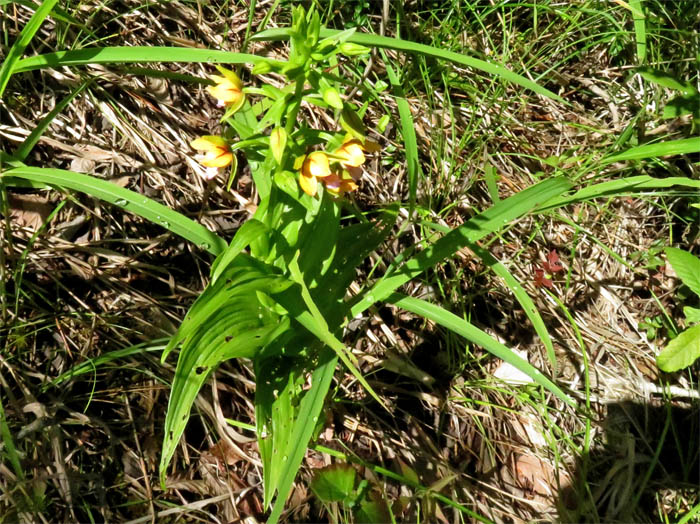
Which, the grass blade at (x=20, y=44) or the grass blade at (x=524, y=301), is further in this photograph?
the grass blade at (x=524, y=301)

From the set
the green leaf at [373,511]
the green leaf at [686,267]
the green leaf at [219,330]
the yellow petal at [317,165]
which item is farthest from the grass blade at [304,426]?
the green leaf at [686,267]

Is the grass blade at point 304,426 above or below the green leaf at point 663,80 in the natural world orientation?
below

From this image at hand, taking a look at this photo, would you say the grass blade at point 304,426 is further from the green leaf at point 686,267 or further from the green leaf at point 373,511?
the green leaf at point 686,267

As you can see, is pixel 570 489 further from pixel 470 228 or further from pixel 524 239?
pixel 470 228

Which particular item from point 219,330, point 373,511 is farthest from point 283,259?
point 373,511

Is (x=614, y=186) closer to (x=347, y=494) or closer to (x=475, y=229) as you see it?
(x=475, y=229)

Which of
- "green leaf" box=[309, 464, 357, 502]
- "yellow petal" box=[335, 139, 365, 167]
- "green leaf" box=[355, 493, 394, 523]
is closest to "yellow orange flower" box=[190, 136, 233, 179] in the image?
"yellow petal" box=[335, 139, 365, 167]
